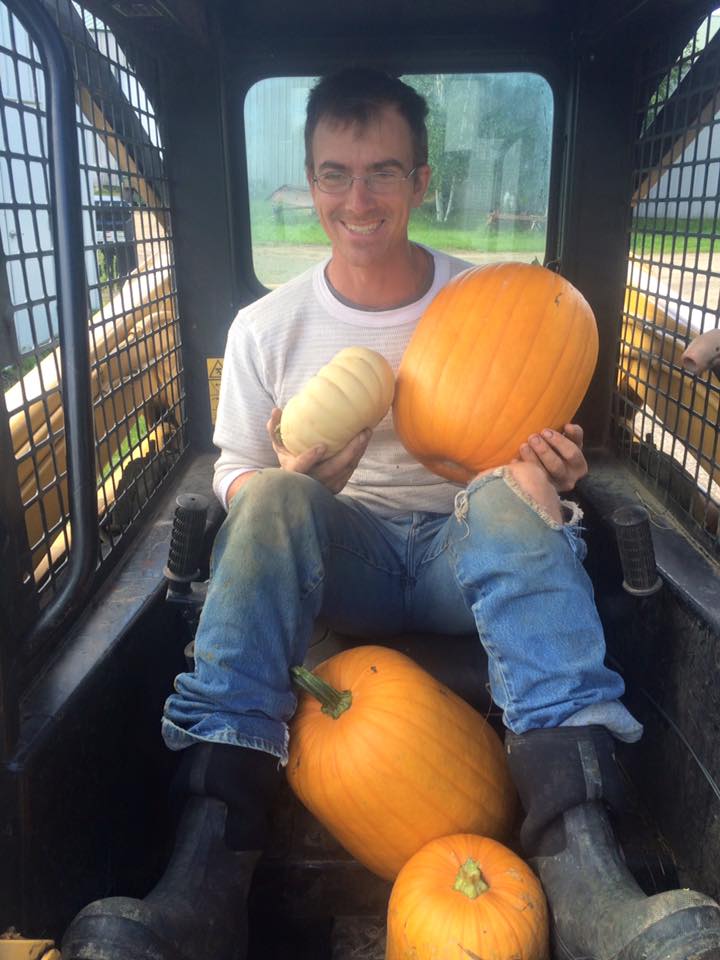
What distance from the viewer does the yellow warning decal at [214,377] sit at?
1.92 m

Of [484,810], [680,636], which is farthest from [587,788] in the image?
[680,636]

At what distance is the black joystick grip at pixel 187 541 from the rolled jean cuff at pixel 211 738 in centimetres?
24

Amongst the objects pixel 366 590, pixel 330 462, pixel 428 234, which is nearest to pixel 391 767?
pixel 366 590

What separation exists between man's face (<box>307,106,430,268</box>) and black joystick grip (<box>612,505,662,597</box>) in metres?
0.67

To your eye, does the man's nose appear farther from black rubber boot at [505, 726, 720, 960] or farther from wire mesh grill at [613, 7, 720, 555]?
black rubber boot at [505, 726, 720, 960]

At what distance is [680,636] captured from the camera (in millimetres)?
1230

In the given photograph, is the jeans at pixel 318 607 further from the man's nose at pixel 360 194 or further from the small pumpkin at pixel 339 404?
the man's nose at pixel 360 194

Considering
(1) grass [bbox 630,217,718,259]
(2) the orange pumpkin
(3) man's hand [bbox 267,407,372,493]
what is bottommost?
(2) the orange pumpkin

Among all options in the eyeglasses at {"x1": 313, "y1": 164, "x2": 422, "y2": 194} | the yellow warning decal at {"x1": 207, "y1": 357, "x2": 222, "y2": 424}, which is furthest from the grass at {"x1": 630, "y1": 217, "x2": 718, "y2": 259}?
the yellow warning decal at {"x1": 207, "y1": 357, "x2": 222, "y2": 424}

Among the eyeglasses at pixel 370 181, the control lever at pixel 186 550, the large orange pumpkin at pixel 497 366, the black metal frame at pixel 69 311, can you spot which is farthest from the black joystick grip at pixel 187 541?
the eyeglasses at pixel 370 181

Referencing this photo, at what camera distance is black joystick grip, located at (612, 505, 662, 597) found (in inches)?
47.5

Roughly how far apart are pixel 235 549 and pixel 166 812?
1.63ft

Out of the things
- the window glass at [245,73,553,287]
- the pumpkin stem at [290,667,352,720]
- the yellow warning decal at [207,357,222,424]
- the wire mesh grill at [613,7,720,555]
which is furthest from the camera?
the yellow warning decal at [207,357,222,424]

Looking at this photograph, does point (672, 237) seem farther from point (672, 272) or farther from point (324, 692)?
point (324, 692)
